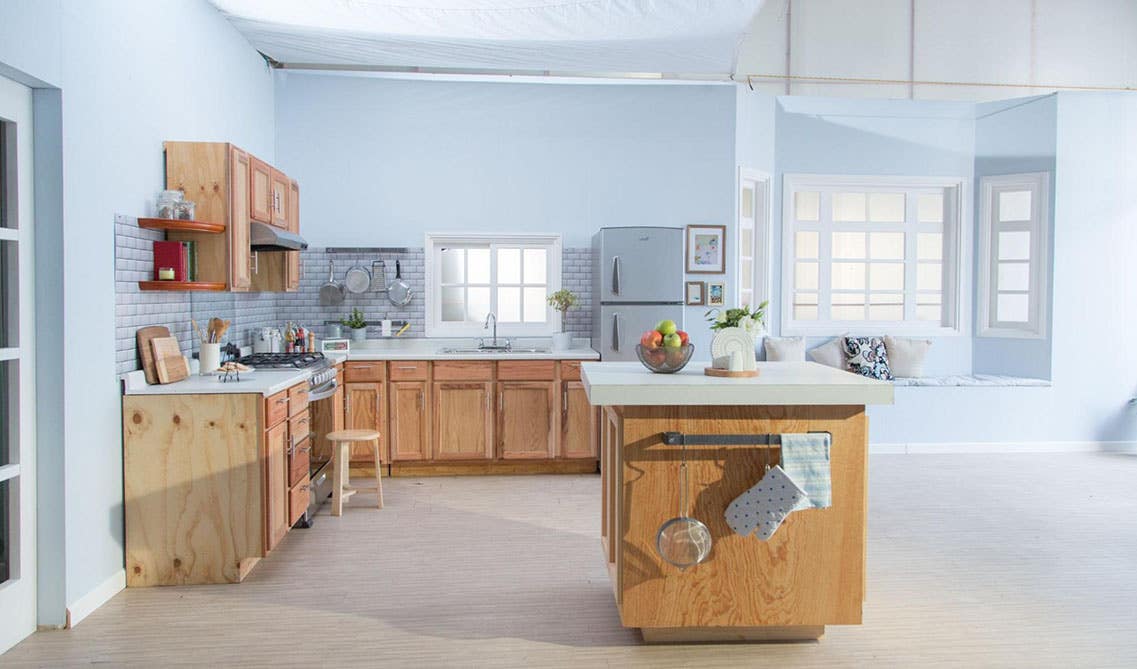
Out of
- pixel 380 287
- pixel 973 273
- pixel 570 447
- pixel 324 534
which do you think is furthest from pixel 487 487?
pixel 973 273

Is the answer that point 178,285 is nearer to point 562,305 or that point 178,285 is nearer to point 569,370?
point 569,370

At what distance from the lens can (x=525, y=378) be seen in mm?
6004

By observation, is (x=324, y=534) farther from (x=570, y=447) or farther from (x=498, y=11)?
(x=498, y=11)

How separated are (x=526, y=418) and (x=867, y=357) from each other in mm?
3293

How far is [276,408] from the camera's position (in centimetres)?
406

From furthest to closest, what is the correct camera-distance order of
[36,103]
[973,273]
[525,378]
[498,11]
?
[973,273], [525,378], [498,11], [36,103]

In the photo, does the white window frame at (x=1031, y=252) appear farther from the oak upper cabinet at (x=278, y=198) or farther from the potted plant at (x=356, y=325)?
the oak upper cabinet at (x=278, y=198)

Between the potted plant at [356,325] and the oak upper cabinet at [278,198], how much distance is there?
1.09 metres

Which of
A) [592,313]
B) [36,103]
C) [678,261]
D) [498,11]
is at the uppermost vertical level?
[498,11]

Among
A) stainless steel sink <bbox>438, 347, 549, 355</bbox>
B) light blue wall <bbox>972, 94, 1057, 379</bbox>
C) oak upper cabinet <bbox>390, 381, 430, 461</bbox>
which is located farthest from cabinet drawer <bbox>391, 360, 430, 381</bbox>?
light blue wall <bbox>972, 94, 1057, 379</bbox>

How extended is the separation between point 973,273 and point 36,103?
745 cm

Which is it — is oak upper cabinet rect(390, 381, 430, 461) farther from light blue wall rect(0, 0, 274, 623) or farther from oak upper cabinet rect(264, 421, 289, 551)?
light blue wall rect(0, 0, 274, 623)

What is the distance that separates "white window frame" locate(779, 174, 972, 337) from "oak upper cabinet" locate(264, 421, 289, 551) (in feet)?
15.8

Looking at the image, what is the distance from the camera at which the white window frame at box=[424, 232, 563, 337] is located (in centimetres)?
666
